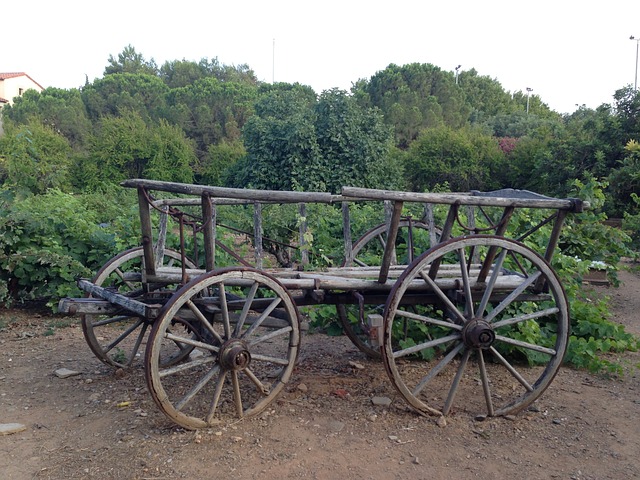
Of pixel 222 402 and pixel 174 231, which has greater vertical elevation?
pixel 174 231

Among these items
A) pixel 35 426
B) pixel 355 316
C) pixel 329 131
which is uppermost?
pixel 329 131

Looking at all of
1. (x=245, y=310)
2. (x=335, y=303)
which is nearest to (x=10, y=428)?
(x=245, y=310)

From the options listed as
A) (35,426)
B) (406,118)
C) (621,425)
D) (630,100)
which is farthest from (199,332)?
(406,118)

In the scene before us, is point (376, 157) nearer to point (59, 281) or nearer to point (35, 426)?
point (59, 281)

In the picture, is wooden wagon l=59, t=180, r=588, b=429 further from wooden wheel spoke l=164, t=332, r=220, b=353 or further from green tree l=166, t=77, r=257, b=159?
green tree l=166, t=77, r=257, b=159

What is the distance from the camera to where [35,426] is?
343 centimetres

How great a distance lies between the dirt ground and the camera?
297cm

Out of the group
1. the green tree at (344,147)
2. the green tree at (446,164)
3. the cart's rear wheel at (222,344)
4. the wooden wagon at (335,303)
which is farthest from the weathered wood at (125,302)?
the green tree at (446,164)

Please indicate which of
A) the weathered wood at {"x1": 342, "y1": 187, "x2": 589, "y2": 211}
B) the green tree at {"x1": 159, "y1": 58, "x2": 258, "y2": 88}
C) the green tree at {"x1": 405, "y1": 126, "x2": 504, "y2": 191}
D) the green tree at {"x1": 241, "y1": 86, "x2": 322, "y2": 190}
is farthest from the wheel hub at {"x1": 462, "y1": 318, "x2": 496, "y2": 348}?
the green tree at {"x1": 159, "y1": 58, "x2": 258, "y2": 88}

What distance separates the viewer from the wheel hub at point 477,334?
3484 mm

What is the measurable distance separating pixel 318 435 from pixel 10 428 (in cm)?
172

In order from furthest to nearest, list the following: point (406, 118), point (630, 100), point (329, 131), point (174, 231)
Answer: point (406, 118) → point (630, 100) → point (329, 131) → point (174, 231)

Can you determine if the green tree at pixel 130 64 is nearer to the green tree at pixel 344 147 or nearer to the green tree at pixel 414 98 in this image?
the green tree at pixel 414 98

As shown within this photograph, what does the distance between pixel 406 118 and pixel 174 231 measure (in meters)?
20.0
